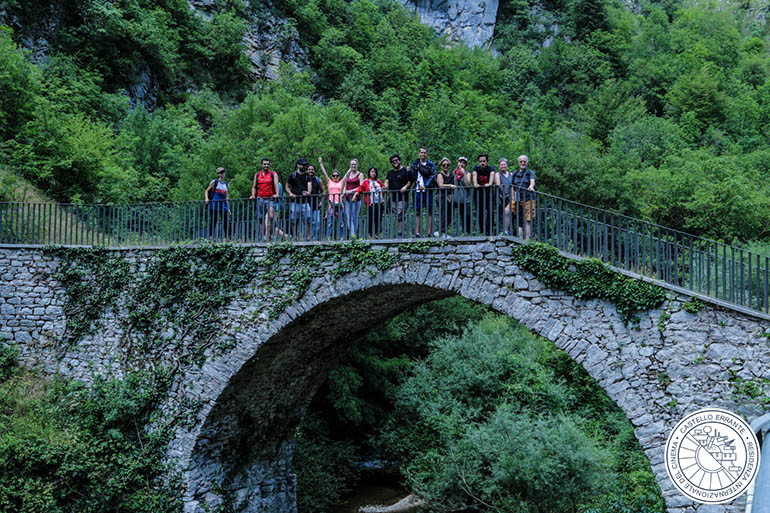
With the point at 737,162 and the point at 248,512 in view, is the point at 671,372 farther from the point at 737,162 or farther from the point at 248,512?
the point at 737,162

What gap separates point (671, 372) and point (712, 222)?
16507 millimetres

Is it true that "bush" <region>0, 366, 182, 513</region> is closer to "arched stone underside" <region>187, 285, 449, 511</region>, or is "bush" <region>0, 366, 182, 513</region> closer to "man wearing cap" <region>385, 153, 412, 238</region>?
"arched stone underside" <region>187, 285, 449, 511</region>

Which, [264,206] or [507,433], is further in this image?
[507,433]

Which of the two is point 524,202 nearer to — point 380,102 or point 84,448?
point 84,448

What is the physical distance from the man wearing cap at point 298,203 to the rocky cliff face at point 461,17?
48.1 metres

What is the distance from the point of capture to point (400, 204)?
11.5 m

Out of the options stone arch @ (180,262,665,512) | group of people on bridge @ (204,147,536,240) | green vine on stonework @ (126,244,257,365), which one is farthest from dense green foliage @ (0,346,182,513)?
group of people on bridge @ (204,147,536,240)

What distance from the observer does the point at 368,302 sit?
1268 centimetres

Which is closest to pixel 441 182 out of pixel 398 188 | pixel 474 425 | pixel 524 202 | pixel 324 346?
pixel 398 188

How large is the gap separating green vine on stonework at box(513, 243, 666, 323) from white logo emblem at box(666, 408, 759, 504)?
5.58 feet

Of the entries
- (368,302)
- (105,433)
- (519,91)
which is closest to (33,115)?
(105,433)

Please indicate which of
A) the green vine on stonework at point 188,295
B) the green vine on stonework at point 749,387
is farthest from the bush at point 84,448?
the green vine on stonework at point 749,387

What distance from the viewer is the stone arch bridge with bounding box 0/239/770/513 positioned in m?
8.96

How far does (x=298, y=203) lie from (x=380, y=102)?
86.3 ft
